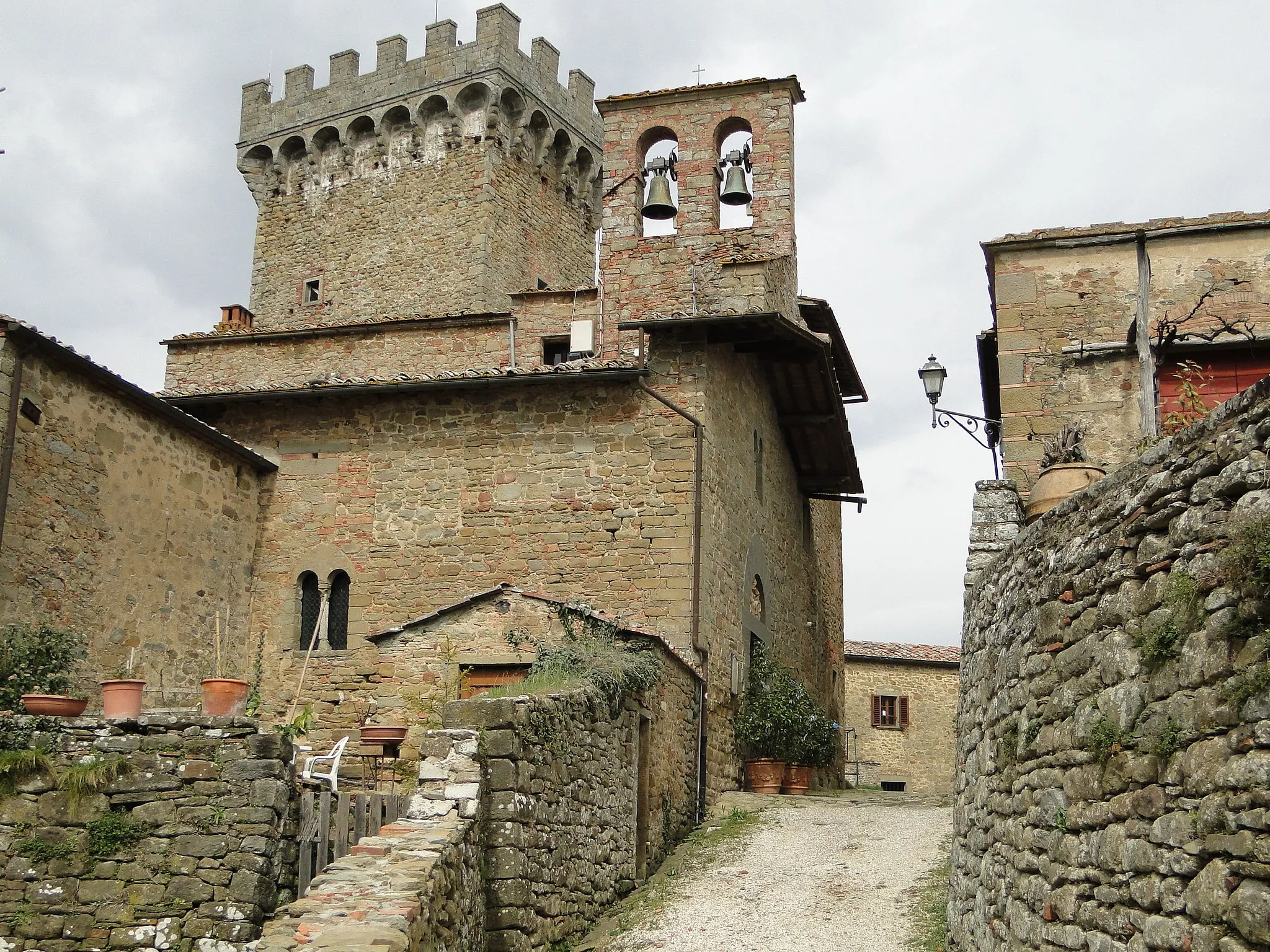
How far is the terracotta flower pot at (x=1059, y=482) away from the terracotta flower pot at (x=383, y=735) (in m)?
5.70

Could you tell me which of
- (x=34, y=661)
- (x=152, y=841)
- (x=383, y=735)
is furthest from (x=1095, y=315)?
(x=34, y=661)

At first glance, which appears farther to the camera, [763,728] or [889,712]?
[889,712]

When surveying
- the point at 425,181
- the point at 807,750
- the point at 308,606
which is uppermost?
the point at 425,181

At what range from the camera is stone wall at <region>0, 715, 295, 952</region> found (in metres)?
8.48

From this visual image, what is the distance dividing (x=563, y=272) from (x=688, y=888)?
1879 cm

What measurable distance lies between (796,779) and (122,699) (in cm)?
905

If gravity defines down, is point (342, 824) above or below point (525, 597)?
below

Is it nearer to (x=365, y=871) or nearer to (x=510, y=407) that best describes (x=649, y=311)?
(x=510, y=407)

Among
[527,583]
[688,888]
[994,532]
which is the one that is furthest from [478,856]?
[527,583]

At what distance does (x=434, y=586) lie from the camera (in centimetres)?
1563

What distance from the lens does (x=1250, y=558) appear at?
4.38m

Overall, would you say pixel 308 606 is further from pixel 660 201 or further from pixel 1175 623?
pixel 1175 623

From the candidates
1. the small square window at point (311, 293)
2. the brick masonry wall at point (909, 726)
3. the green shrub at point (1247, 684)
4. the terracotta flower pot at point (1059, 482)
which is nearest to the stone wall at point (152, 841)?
the terracotta flower pot at point (1059, 482)

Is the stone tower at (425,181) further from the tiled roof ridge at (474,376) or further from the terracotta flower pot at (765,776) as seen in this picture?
the terracotta flower pot at (765,776)
